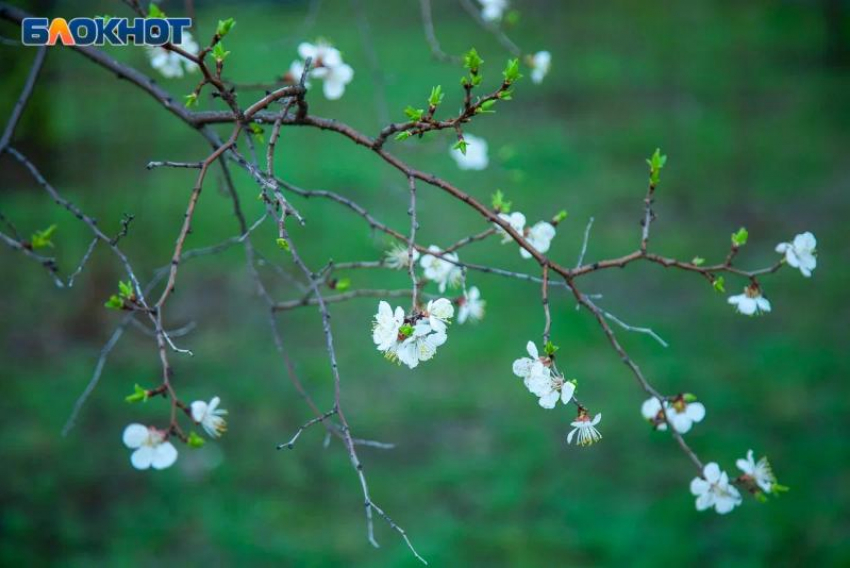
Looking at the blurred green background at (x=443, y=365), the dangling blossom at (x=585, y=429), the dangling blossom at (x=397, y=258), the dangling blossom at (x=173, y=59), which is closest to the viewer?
the dangling blossom at (x=585, y=429)

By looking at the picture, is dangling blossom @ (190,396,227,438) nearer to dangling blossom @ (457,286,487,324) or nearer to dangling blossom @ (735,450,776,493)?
dangling blossom @ (457,286,487,324)

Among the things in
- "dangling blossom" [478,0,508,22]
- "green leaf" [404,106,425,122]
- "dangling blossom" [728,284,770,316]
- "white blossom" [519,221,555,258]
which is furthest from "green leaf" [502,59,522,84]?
"dangling blossom" [478,0,508,22]

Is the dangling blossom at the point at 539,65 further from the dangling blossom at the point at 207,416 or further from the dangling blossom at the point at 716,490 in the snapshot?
the dangling blossom at the point at 207,416

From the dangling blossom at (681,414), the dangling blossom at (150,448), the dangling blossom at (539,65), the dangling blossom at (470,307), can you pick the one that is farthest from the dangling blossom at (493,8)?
the dangling blossom at (150,448)

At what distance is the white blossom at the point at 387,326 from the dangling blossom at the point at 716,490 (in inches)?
28.2

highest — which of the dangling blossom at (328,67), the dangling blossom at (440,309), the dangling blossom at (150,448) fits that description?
the dangling blossom at (328,67)

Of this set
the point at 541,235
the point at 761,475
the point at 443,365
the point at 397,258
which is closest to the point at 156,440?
the point at 397,258

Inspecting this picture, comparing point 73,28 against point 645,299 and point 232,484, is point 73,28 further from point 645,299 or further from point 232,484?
point 645,299

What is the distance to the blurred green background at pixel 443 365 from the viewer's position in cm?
386

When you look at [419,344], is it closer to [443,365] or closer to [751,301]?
[751,301]

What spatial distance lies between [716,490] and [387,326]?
0.78m

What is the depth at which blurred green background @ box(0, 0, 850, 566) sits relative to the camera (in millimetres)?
3863

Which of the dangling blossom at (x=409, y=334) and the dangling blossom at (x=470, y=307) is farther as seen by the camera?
the dangling blossom at (x=470, y=307)

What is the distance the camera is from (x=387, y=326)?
1.40 metres
